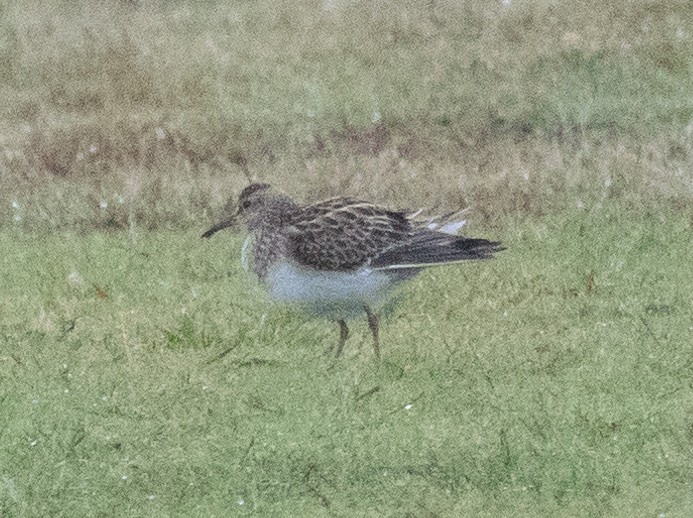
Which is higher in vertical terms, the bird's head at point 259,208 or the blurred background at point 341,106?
the bird's head at point 259,208

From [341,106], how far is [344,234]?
770 cm

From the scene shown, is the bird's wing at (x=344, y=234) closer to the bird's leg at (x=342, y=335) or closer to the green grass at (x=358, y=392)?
the bird's leg at (x=342, y=335)

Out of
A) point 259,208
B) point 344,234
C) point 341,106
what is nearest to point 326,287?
point 344,234

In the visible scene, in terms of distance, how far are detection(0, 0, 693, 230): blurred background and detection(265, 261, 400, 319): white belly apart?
144 inches

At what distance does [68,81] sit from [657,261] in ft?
31.4

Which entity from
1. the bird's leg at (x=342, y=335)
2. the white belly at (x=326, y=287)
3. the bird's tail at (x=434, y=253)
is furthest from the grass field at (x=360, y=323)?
the bird's tail at (x=434, y=253)

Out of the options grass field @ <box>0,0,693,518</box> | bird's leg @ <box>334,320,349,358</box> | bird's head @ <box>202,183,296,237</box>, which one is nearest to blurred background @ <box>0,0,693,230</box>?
grass field @ <box>0,0,693,518</box>

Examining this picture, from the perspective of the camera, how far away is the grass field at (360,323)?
27.0 ft

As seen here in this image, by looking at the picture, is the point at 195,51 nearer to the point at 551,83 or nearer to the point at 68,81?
the point at 68,81

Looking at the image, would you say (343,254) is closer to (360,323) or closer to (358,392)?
(360,323)

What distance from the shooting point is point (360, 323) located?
34.0 feet

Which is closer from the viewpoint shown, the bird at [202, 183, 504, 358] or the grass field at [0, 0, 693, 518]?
the grass field at [0, 0, 693, 518]

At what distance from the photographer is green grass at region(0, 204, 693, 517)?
A: 26.1 ft

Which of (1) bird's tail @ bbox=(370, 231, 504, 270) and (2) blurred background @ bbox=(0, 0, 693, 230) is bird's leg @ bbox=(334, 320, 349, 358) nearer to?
(1) bird's tail @ bbox=(370, 231, 504, 270)
